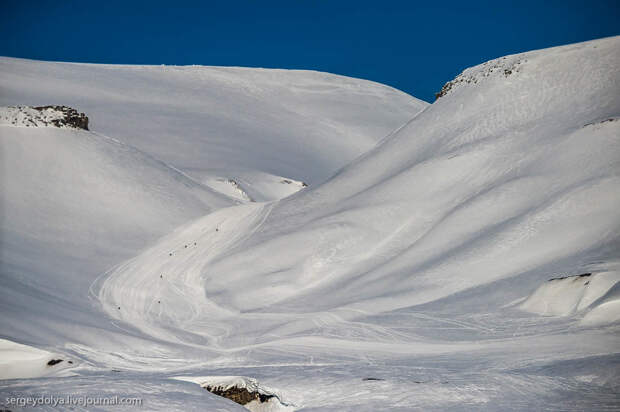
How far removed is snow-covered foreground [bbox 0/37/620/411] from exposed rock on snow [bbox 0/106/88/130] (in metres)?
1.10

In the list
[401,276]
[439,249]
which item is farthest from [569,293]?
[439,249]

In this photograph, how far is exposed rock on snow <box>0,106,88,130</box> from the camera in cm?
3941

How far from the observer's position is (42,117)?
40594 mm

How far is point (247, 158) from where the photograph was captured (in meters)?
76.4

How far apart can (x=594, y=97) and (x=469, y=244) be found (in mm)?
10979

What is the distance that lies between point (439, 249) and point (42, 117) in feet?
77.6

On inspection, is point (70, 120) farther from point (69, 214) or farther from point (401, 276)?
point (401, 276)

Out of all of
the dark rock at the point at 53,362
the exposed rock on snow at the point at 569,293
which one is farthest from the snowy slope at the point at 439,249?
the dark rock at the point at 53,362

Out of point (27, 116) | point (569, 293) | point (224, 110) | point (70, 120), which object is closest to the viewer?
point (569, 293)

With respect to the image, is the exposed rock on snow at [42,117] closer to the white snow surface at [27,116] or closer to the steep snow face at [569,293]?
the white snow surface at [27,116]

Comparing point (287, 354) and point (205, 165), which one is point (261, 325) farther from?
point (205, 165)

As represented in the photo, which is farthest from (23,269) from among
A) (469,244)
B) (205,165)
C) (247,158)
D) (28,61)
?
(28,61)

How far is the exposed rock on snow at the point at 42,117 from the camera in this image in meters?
39.4

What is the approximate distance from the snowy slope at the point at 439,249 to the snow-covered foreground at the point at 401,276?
92 mm
